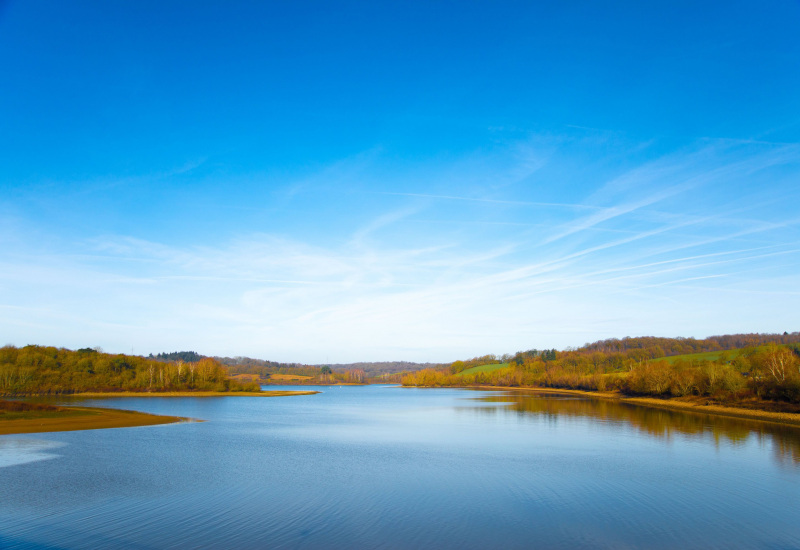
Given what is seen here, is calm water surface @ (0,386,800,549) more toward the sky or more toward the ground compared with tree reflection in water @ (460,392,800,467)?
more toward the sky

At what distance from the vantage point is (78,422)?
138ft

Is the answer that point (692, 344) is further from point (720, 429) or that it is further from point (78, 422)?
point (78, 422)

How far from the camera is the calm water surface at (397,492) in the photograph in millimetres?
13992

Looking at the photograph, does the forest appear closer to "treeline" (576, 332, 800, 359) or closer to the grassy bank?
"treeline" (576, 332, 800, 359)

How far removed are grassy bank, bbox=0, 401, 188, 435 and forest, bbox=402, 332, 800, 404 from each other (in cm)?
6671

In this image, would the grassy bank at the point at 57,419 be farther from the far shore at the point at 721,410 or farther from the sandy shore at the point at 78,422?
the far shore at the point at 721,410

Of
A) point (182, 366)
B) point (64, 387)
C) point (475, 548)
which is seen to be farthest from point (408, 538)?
point (182, 366)

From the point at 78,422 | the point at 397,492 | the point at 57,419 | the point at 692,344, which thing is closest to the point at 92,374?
the point at 57,419

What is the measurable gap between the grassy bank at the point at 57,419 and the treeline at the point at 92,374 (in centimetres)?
6443

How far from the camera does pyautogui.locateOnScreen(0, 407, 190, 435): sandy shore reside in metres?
37.0

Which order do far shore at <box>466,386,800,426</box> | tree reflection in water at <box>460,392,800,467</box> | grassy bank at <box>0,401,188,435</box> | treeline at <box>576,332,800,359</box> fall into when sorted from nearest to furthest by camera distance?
tree reflection in water at <box>460,392,800,467</box> → grassy bank at <box>0,401,188,435</box> → far shore at <box>466,386,800,426</box> → treeline at <box>576,332,800,359</box>

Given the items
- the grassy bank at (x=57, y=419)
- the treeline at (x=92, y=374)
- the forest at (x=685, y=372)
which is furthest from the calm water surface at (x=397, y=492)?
the treeline at (x=92, y=374)

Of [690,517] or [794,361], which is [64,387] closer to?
[690,517]

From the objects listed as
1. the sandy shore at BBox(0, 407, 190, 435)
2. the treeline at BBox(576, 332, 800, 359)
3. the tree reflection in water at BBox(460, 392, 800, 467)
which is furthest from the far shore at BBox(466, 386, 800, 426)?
the treeline at BBox(576, 332, 800, 359)
